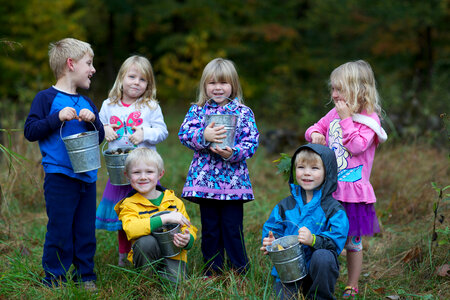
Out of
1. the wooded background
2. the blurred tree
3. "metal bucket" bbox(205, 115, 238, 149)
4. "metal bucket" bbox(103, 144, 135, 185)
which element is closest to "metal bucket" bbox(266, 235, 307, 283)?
"metal bucket" bbox(205, 115, 238, 149)

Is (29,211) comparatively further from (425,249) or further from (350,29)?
(350,29)

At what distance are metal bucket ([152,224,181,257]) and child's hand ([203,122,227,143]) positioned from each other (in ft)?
2.08

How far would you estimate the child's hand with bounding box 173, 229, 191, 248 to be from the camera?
309 cm

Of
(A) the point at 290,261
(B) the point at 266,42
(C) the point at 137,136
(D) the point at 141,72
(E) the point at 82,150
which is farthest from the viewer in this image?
(B) the point at 266,42

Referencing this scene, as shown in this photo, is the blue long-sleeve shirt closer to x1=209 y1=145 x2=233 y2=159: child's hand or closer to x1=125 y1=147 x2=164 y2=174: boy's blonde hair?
x1=125 y1=147 x2=164 y2=174: boy's blonde hair

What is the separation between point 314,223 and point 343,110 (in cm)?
83

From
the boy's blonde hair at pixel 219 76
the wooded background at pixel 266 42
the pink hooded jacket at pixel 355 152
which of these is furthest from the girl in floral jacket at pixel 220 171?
the wooded background at pixel 266 42

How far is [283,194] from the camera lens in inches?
229

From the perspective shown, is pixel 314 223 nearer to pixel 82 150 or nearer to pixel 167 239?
pixel 167 239

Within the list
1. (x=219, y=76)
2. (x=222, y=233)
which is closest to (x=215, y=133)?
(x=219, y=76)

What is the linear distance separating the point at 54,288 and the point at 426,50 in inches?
516

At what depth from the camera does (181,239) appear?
309cm

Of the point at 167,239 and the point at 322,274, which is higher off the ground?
the point at 167,239

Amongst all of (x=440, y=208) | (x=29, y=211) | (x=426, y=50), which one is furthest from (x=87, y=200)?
(x=426, y=50)
